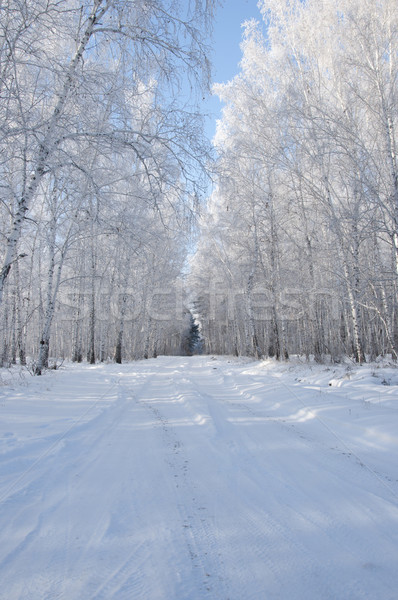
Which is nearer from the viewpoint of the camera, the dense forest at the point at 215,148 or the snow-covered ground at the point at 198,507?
the snow-covered ground at the point at 198,507

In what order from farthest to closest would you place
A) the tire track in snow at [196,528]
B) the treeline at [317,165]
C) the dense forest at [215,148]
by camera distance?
the treeline at [317,165] < the dense forest at [215,148] < the tire track in snow at [196,528]

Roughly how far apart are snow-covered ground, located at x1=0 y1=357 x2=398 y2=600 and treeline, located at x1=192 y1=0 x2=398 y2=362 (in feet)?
13.0

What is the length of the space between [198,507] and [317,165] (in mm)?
10318

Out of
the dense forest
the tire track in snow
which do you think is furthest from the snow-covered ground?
the dense forest

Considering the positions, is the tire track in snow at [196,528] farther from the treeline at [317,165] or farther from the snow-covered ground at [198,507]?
the treeline at [317,165]

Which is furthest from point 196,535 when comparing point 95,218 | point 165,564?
point 95,218

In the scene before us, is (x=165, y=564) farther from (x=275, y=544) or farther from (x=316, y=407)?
(x=316, y=407)

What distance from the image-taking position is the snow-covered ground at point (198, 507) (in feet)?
4.51

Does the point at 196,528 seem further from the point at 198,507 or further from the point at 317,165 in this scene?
the point at 317,165

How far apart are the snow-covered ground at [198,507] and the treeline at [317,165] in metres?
3.97

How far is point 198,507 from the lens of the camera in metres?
2.02

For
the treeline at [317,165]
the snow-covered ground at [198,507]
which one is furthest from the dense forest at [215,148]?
the snow-covered ground at [198,507]

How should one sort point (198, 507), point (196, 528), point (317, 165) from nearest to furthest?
point (196, 528) → point (198, 507) → point (317, 165)

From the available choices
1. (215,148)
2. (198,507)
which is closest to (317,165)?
(215,148)
